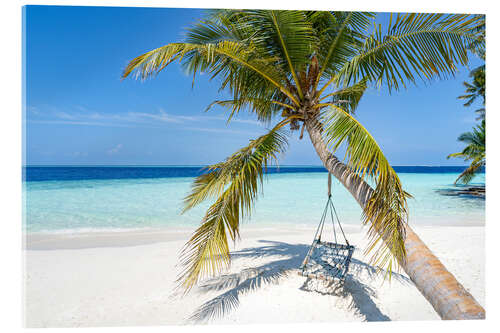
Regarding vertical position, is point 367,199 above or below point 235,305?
above

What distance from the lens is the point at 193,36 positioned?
92.9 inches

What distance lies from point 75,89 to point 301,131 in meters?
4.13

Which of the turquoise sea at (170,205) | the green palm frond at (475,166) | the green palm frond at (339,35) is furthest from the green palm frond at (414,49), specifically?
the turquoise sea at (170,205)

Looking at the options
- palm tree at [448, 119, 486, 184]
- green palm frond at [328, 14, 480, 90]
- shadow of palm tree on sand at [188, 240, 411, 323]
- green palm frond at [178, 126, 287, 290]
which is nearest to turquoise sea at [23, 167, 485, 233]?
palm tree at [448, 119, 486, 184]

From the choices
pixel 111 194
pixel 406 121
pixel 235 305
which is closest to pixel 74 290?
pixel 235 305

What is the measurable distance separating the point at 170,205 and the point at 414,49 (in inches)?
321

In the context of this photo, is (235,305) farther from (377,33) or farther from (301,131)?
(377,33)

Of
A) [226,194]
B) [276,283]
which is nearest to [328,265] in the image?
[276,283]

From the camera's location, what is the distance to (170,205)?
8992 mm

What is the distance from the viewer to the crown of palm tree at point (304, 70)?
70.1 inches

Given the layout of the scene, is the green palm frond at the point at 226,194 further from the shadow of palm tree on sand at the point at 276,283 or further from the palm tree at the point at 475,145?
the palm tree at the point at 475,145

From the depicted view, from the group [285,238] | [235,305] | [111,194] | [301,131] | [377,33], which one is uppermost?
[377,33]

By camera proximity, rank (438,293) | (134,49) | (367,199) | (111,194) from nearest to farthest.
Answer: (438,293) → (367,199) → (134,49) → (111,194)

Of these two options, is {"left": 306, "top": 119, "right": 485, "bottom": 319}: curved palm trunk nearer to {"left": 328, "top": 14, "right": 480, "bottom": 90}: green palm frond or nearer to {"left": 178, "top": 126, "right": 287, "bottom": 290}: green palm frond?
{"left": 178, "top": 126, "right": 287, "bottom": 290}: green palm frond
